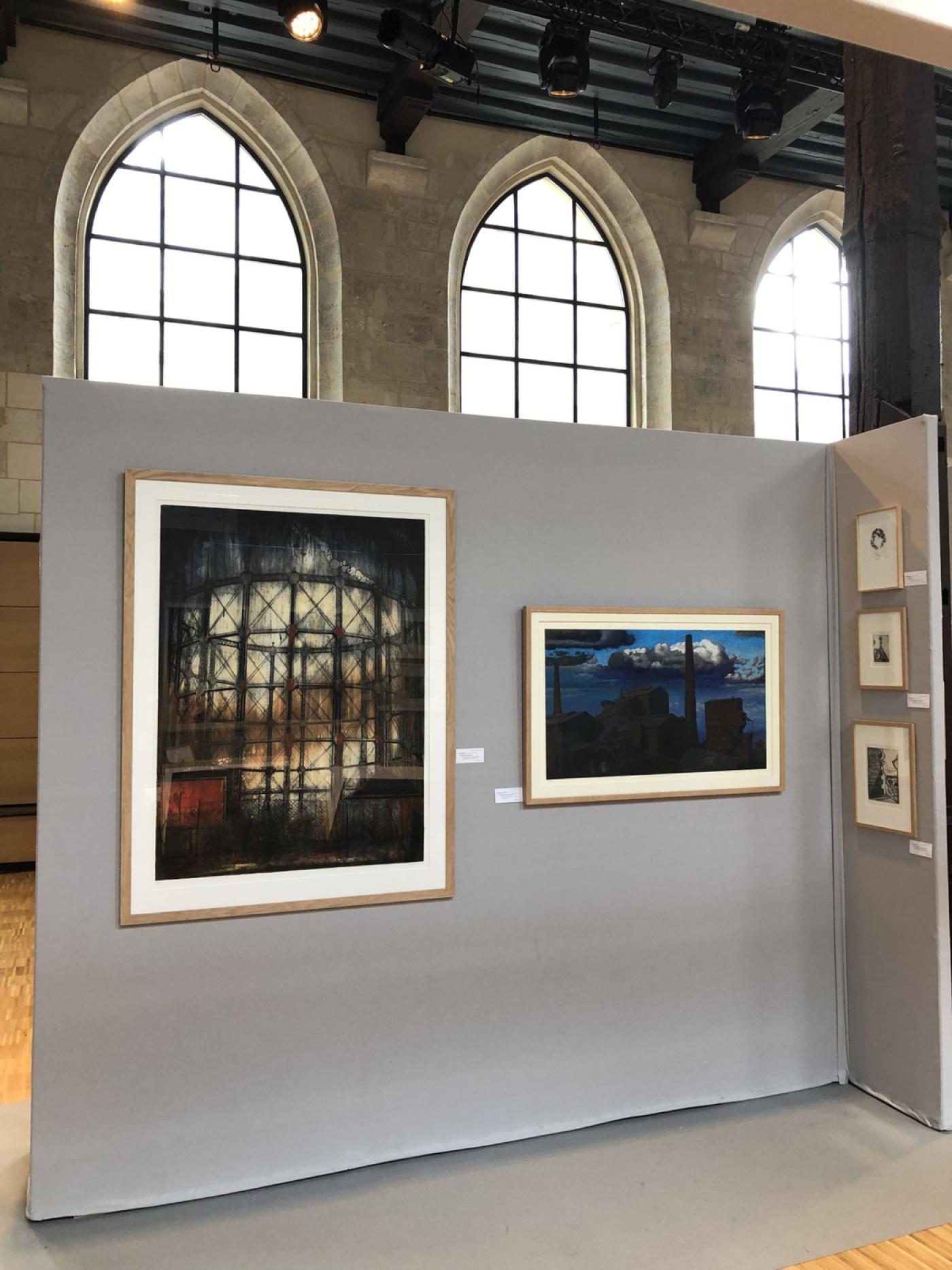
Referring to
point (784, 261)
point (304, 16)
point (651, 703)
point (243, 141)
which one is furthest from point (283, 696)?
point (784, 261)

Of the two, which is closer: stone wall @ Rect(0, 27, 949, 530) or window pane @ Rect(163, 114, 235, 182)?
stone wall @ Rect(0, 27, 949, 530)

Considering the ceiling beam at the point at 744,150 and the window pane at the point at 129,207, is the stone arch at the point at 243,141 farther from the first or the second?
the ceiling beam at the point at 744,150

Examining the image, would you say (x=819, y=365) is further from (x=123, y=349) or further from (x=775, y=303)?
(x=123, y=349)

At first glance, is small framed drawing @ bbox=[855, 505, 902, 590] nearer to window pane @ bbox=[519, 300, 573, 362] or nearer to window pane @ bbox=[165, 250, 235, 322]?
window pane @ bbox=[519, 300, 573, 362]

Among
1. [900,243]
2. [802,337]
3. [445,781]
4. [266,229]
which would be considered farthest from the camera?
[802,337]

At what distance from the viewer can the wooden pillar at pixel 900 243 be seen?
4.54 m

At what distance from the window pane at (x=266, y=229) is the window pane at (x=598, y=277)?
3173mm

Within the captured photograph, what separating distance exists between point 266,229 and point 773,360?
6117 mm

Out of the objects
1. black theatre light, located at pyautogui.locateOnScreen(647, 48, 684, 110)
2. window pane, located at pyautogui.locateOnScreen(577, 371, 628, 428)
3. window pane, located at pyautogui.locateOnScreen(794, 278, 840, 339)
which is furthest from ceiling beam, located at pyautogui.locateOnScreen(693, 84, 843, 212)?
window pane, located at pyautogui.locateOnScreen(577, 371, 628, 428)

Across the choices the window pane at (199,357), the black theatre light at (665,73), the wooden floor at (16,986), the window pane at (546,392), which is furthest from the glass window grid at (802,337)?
the wooden floor at (16,986)

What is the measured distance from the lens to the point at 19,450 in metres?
8.43

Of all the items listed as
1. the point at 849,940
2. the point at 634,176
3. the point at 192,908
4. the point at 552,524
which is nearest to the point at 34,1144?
the point at 192,908

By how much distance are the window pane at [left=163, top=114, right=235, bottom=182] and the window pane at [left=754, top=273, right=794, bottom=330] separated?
6.24 m

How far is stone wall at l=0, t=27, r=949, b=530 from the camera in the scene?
329 inches
